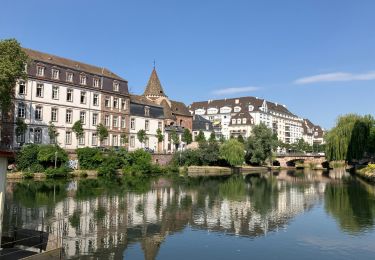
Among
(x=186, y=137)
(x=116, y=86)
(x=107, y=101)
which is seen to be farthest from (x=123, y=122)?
(x=186, y=137)

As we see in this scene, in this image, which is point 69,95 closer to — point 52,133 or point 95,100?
point 95,100

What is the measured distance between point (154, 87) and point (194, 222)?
2701 inches

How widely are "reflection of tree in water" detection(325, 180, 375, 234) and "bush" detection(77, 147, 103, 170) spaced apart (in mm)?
29732

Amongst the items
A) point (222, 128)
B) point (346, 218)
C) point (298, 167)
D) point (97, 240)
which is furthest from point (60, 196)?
point (222, 128)

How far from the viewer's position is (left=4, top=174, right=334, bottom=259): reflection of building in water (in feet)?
61.3

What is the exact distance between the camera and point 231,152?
74000 mm

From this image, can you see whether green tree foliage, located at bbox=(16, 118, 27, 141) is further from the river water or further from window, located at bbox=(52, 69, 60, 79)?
the river water

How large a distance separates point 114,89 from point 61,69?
10.1 metres

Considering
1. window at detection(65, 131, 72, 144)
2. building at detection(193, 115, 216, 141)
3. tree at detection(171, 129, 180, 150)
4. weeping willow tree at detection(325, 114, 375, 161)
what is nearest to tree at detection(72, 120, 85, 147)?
window at detection(65, 131, 72, 144)

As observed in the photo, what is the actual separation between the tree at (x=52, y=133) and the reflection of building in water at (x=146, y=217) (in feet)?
59.9

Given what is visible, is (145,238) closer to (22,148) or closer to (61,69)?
(22,148)

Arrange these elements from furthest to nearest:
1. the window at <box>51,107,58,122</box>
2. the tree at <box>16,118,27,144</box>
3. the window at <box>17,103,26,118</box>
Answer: the window at <box>51,107,58,122</box> → the window at <box>17,103,26,118</box> → the tree at <box>16,118,27,144</box>

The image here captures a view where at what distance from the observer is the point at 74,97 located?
58.1m

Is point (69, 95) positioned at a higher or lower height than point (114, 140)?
higher
